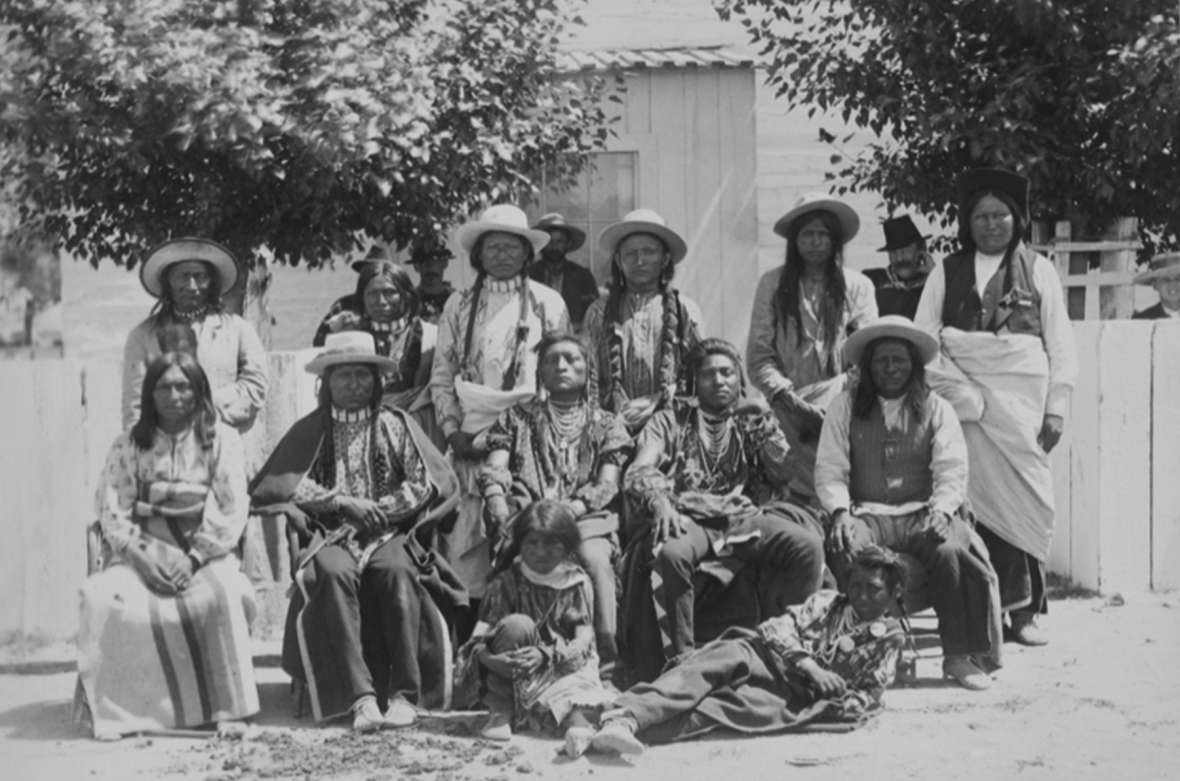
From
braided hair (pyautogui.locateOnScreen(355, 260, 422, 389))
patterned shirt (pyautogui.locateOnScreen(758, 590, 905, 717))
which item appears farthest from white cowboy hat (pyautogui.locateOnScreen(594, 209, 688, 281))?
patterned shirt (pyautogui.locateOnScreen(758, 590, 905, 717))

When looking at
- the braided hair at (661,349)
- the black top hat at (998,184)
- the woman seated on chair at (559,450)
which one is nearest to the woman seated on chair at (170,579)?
the woman seated on chair at (559,450)

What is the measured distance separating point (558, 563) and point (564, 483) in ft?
1.92

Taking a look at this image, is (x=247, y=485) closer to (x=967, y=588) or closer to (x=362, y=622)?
(x=362, y=622)

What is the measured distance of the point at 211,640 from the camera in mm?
6918

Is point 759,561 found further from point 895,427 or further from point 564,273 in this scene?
point 564,273

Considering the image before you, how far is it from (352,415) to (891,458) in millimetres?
2317

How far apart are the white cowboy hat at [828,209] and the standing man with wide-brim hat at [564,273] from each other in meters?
1.64

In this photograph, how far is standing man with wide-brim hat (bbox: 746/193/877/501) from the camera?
26.5 feet

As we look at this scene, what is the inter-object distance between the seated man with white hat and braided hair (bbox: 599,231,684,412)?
765 millimetres

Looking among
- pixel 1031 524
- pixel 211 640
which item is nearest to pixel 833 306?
pixel 1031 524

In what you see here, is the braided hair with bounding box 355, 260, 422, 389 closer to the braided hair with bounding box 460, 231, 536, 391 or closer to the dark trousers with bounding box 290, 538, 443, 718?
the braided hair with bounding box 460, 231, 536, 391

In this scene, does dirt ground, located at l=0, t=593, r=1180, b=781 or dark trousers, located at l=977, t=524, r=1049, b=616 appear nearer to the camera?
dirt ground, located at l=0, t=593, r=1180, b=781

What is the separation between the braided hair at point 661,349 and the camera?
26.3ft

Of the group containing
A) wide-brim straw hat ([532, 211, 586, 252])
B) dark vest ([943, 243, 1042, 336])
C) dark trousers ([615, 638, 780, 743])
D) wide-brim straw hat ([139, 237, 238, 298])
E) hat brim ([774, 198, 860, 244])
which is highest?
wide-brim straw hat ([532, 211, 586, 252])
